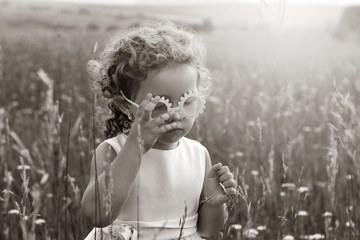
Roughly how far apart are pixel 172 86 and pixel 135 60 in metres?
0.18

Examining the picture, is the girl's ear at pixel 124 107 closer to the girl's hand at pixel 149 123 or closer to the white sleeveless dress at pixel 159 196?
the white sleeveless dress at pixel 159 196

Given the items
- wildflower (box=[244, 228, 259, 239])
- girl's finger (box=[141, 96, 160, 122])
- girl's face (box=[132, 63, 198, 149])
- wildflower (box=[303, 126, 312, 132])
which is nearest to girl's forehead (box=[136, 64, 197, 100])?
girl's face (box=[132, 63, 198, 149])

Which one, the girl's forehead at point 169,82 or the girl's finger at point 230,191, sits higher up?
the girl's forehead at point 169,82

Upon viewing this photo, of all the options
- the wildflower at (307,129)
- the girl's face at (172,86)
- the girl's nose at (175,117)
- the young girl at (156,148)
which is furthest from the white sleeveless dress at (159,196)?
the wildflower at (307,129)

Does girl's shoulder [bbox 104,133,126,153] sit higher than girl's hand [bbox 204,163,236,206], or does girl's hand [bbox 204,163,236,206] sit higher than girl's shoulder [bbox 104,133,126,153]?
girl's shoulder [bbox 104,133,126,153]

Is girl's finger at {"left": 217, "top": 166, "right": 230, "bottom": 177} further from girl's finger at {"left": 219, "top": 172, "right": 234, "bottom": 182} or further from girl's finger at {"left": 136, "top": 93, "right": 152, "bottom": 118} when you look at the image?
girl's finger at {"left": 136, "top": 93, "right": 152, "bottom": 118}

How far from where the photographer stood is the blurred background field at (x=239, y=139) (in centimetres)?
188

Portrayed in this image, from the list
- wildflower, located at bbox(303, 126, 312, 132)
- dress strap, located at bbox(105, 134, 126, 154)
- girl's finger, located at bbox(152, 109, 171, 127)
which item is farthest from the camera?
wildflower, located at bbox(303, 126, 312, 132)

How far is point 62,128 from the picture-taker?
13.3 ft

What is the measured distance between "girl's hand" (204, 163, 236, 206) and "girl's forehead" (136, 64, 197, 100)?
0.93 feet

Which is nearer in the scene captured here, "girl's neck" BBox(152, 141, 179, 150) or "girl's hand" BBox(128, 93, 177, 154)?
"girl's hand" BBox(128, 93, 177, 154)

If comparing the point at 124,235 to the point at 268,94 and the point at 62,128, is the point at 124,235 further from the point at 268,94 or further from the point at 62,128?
the point at 268,94

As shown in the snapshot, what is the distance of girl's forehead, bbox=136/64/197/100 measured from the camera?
1.87 m

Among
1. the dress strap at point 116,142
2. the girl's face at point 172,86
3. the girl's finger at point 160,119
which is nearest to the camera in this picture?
the girl's finger at point 160,119
